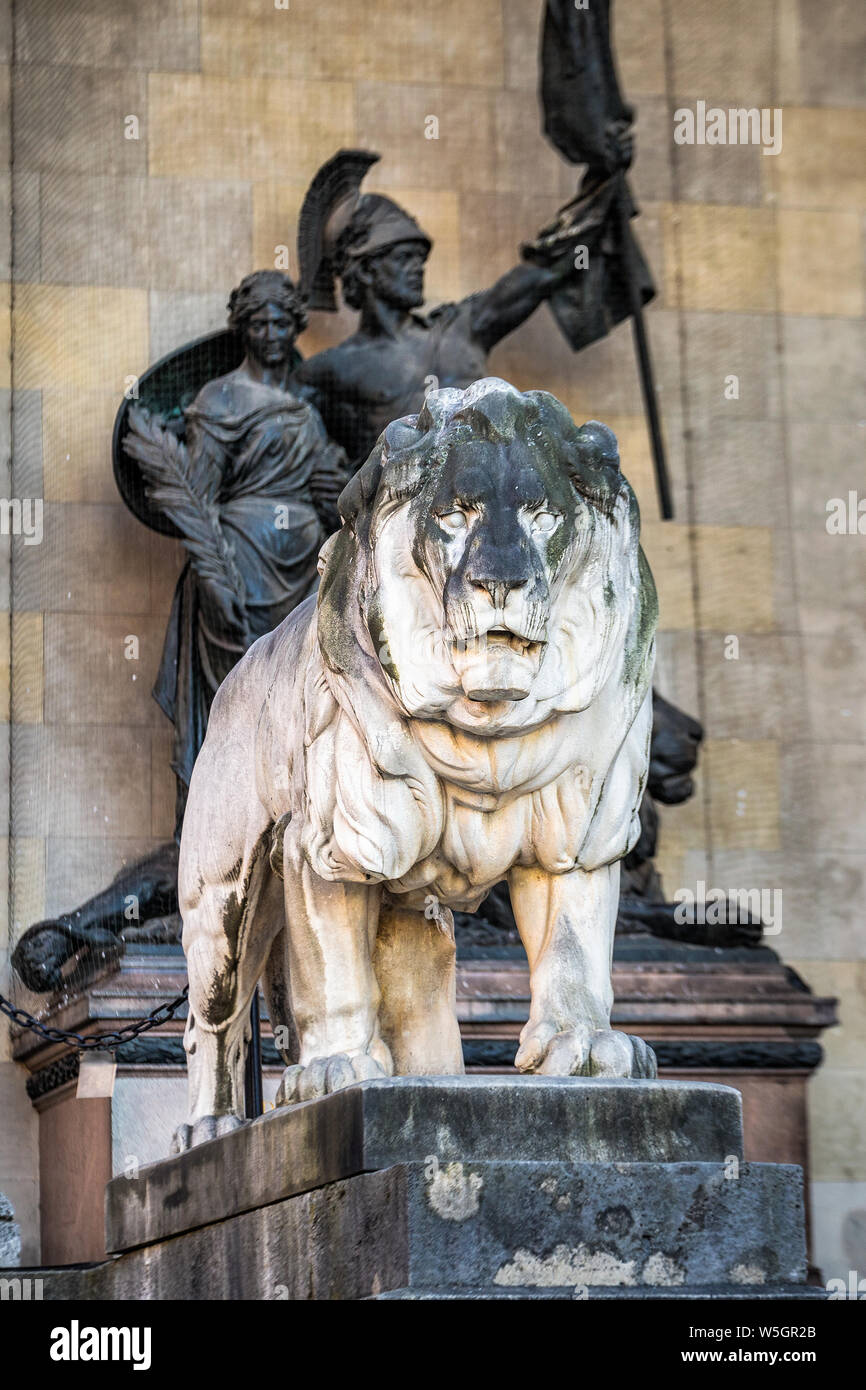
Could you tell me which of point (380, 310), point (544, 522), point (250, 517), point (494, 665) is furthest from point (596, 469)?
point (380, 310)

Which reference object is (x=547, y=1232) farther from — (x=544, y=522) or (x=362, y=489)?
(x=362, y=489)

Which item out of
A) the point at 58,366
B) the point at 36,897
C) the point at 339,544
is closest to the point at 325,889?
the point at 339,544

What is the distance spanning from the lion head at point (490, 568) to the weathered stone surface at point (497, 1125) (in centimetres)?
73

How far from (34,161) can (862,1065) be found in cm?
537

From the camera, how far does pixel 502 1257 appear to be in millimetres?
4988

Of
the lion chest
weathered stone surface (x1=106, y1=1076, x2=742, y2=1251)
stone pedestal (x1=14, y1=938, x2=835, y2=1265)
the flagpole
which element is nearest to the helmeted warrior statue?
the flagpole

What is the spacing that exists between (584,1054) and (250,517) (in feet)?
18.3

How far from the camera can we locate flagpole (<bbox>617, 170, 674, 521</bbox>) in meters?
11.5

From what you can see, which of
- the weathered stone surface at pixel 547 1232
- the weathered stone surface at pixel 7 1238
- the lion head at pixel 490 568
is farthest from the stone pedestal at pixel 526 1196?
the weathered stone surface at pixel 7 1238

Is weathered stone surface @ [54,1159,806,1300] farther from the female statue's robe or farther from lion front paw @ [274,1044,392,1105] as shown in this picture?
the female statue's robe

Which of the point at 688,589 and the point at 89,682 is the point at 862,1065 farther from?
the point at 89,682

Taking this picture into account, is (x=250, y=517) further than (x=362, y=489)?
Yes

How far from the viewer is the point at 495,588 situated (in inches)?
207

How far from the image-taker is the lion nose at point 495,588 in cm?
524
